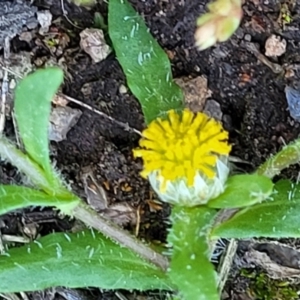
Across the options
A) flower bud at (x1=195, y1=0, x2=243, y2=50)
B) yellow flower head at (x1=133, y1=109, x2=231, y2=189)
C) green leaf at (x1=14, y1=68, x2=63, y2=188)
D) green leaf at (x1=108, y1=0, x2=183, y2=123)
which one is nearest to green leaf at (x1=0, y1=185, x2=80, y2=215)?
green leaf at (x1=14, y1=68, x2=63, y2=188)

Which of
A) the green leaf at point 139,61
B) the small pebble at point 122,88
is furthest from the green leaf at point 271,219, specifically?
the small pebble at point 122,88

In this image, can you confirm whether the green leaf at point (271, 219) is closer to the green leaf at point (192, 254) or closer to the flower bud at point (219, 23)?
the green leaf at point (192, 254)

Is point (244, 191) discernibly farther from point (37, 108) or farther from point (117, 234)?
point (37, 108)

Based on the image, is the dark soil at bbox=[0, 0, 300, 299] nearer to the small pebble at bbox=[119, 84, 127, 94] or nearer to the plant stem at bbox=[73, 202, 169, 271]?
the small pebble at bbox=[119, 84, 127, 94]

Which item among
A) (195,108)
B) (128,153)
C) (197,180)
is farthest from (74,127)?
(197,180)

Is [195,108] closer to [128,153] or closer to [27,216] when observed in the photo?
[128,153]
